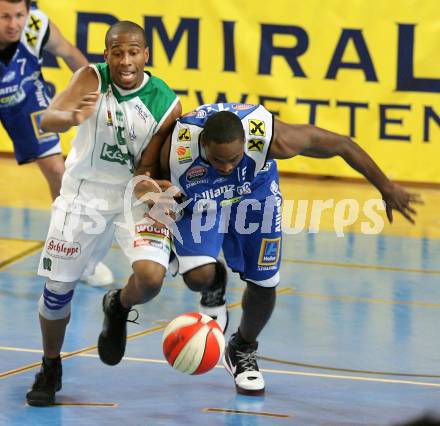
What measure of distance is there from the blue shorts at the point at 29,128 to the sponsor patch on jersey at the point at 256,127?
3.15 metres

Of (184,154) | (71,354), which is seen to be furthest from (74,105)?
(71,354)

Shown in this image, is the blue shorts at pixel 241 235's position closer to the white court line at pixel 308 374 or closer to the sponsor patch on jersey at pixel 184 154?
the sponsor patch on jersey at pixel 184 154

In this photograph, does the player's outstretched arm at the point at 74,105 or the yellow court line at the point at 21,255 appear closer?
the player's outstretched arm at the point at 74,105

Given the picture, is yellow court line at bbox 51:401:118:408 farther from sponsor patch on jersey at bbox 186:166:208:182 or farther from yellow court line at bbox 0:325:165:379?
sponsor patch on jersey at bbox 186:166:208:182

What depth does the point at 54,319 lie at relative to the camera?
5.87m

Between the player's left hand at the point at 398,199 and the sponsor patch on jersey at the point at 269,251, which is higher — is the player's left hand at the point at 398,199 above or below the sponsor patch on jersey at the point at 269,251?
above

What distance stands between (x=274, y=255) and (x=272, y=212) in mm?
243

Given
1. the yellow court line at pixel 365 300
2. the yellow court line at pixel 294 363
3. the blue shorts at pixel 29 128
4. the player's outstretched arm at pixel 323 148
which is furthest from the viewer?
the blue shorts at pixel 29 128

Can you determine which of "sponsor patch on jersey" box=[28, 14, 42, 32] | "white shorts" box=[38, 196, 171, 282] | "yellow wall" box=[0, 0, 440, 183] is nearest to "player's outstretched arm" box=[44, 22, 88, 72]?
"sponsor patch on jersey" box=[28, 14, 42, 32]

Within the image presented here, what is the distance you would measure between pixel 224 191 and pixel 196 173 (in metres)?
0.19

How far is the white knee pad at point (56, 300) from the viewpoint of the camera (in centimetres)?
576

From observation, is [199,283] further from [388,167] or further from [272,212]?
[388,167]

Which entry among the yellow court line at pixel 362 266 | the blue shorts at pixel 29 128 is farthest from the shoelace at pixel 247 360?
the blue shorts at pixel 29 128

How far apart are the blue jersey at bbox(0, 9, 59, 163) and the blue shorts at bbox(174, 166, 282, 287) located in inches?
113
